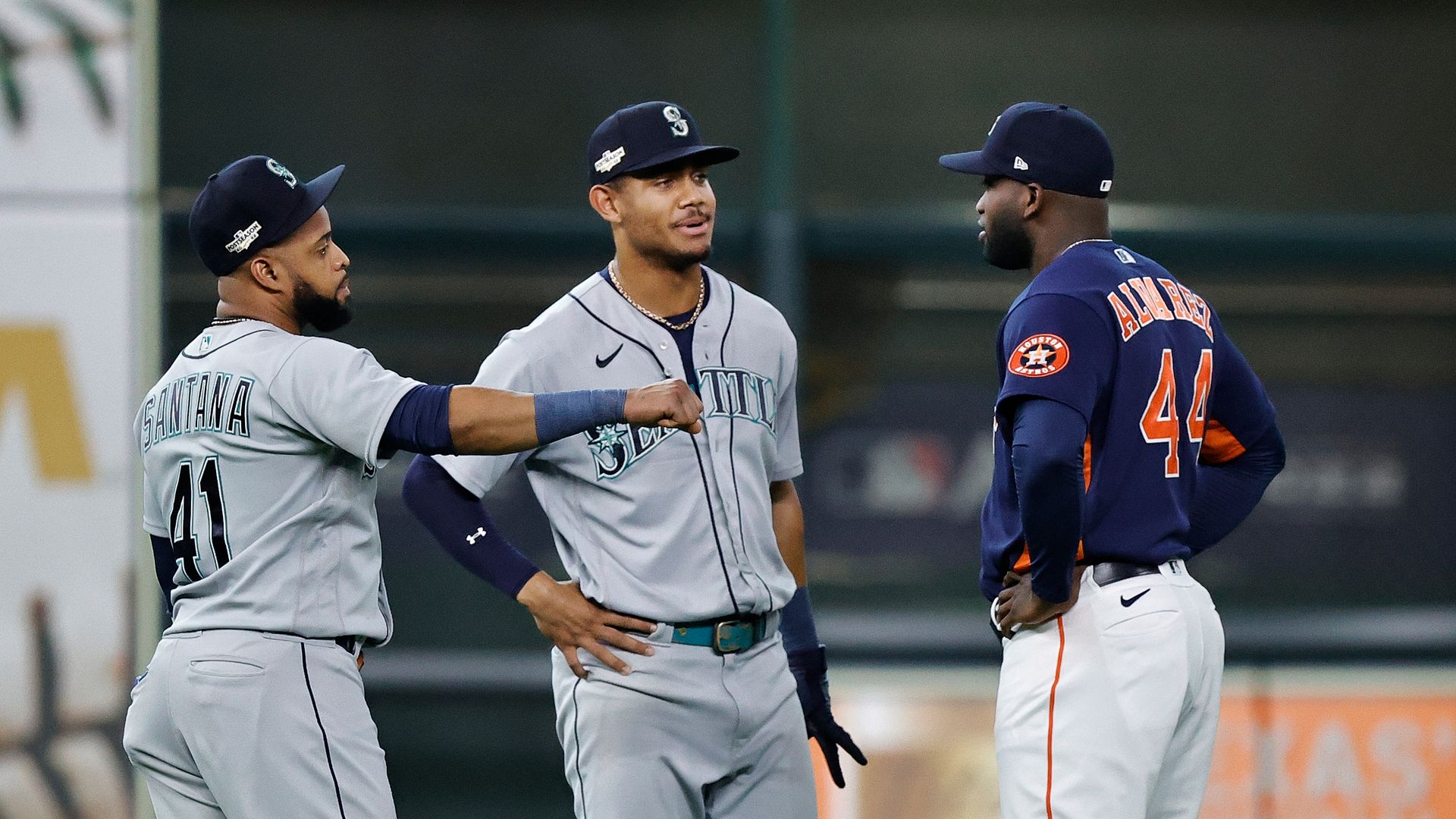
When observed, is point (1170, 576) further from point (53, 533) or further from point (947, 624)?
point (53, 533)

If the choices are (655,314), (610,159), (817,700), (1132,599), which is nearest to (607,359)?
(655,314)

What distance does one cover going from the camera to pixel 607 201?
11.1 ft

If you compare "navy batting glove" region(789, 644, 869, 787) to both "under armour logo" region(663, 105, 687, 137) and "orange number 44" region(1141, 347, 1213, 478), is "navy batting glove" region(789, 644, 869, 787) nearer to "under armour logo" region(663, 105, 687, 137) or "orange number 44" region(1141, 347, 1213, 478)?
"orange number 44" region(1141, 347, 1213, 478)

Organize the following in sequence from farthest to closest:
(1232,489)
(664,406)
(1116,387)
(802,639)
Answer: (802,639)
(1232,489)
(1116,387)
(664,406)

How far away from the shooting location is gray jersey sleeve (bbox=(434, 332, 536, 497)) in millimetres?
3252

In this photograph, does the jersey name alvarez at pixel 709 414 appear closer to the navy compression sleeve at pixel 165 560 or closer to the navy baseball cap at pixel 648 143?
the navy baseball cap at pixel 648 143

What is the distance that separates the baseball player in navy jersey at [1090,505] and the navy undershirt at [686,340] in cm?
62

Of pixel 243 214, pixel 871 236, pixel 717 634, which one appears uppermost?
pixel 243 214

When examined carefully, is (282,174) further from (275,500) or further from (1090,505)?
(1090,505)

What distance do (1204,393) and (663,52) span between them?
381 centimetres

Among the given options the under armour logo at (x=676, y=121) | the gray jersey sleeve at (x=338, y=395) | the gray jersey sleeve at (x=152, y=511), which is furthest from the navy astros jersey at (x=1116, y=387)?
the gray jersey sleeve at (x=152, y=511)

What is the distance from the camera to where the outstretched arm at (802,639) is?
3545mm

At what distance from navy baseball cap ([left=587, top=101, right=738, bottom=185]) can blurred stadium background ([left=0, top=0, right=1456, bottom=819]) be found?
9.58 feet

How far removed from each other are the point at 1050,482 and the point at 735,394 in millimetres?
735
